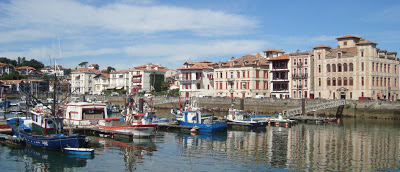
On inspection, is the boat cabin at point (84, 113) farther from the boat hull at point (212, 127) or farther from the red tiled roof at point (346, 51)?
the red tiled roof at point (346, 51)

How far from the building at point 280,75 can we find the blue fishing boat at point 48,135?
63627 mm

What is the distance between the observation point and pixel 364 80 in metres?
77.1

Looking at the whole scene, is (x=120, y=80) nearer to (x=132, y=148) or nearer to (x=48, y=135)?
(x=132, y=148)

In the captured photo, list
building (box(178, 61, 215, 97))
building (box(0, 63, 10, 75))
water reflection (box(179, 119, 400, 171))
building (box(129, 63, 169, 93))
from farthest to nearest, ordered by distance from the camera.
A: building (box(0, 63, 10, 75)) < building (box(129, 63, 169, 93)) < building (box(178, 61, 215, 97)) < water reflection (box(179, 119, 400, 171))

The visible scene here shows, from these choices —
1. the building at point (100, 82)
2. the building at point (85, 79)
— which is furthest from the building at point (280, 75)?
the building at point (85, 79)

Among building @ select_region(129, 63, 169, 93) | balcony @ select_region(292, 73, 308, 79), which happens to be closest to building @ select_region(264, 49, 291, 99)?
balcony @ select_region(292, 73, 308, 79)

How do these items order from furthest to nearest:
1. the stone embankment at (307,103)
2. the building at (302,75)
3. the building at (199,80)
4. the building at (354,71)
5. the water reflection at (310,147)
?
the building at (199,80) → the building at (302,75) → the building at (354,71) → the stone embankment at (307,103) → the water reflection at (310,147)

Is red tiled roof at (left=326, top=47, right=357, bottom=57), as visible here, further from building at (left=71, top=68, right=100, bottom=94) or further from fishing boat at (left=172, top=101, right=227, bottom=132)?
building at (left=71, top=68, right=100, bottom=94)

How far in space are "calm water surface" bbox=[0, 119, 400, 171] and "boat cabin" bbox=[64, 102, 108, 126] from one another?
385 cm

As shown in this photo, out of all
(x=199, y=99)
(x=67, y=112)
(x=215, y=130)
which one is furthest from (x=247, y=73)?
(x=67, y=112)

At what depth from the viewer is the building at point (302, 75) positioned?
8631cm

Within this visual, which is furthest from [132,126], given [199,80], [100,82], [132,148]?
[100,82]

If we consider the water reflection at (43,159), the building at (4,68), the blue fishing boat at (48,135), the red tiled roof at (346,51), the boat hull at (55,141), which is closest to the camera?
the water reflection at (43,159)

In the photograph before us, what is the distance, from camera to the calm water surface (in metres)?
28.4
